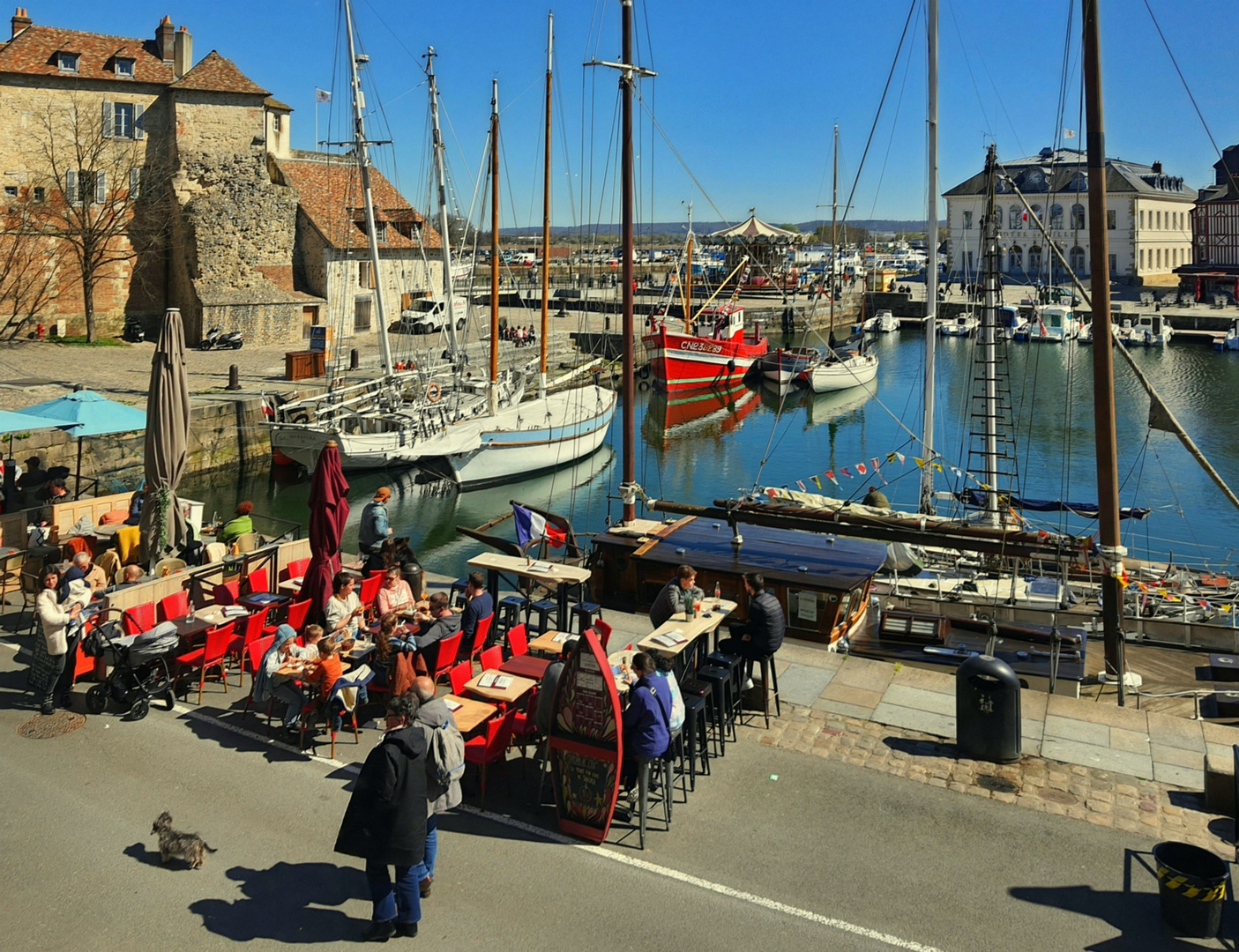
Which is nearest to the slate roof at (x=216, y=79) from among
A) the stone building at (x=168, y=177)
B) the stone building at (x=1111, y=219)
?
the stone building at (x=168, y=177)

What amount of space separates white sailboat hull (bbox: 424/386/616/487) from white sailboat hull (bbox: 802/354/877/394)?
751 inches

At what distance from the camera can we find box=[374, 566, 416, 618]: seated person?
11.1 m

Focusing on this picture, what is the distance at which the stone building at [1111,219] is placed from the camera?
8888 cm

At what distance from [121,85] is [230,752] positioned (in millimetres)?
42232

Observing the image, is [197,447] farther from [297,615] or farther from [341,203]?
[341,203]

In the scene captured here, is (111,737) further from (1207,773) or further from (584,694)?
(1207,773)

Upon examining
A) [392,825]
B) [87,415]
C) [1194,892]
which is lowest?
[1194,892]

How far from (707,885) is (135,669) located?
227 inches

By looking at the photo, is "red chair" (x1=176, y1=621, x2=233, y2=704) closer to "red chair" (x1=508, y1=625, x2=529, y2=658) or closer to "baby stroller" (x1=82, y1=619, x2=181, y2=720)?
"baby stroller" (x1=82, y1=619, x2=181, y2=720)

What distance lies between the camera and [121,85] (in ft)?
143

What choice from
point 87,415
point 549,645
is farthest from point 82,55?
point 549,645

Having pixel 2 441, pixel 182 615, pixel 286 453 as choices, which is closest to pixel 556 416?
pixel 286 453

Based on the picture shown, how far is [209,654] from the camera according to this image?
10.4m

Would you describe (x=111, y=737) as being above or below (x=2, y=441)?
below
